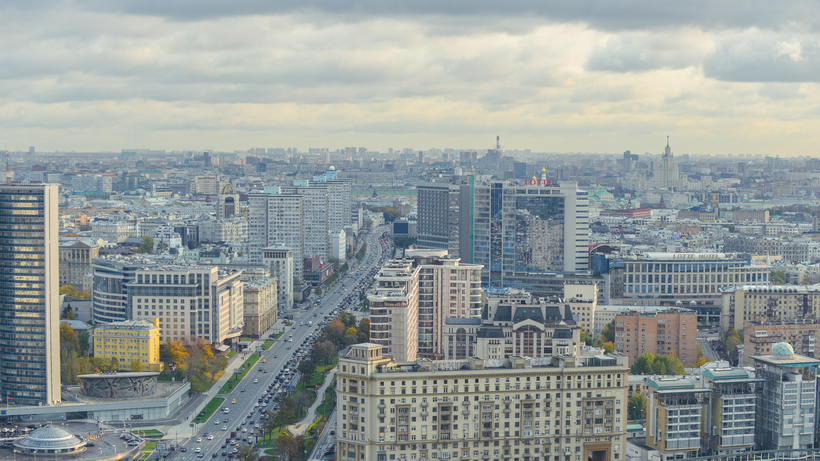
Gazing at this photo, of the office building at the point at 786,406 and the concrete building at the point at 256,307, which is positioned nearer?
the office building at the point at 786,406

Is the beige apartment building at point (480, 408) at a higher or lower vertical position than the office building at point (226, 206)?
lower

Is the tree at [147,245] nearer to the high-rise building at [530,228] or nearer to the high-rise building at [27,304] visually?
the high-rise building at [530,228]

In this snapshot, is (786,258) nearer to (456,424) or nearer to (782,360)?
(782,360)

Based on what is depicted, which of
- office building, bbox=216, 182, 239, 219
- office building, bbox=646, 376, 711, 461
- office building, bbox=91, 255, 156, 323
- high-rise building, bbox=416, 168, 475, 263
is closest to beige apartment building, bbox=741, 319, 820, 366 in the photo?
office building, bbox=646, 376, 711, 461

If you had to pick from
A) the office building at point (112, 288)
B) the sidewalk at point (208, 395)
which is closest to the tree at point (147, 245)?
the sidewalk at point (208, 395)

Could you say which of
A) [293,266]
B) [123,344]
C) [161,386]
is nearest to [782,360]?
[161,386]

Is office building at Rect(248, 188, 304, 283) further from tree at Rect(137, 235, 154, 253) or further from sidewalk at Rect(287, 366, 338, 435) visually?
sidewalk at Rect(287, 366, 338, 435)
